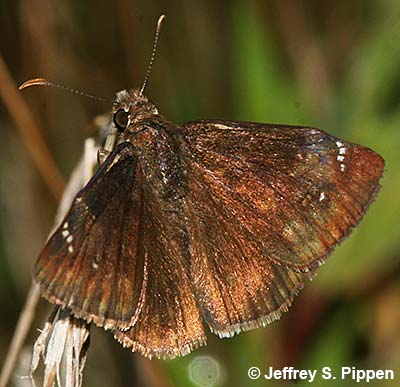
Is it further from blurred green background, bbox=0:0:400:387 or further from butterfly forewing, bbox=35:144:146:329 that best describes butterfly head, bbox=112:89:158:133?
blurred green background, bbox=0:0:400:387

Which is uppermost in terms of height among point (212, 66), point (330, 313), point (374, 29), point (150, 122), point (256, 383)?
point (212, 66)

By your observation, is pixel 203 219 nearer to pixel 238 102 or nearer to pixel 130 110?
pixel 130 110

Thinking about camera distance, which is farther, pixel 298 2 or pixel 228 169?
pixel 298 2

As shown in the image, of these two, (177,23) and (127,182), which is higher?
(177,23)

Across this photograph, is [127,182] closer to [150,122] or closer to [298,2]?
[150,122]

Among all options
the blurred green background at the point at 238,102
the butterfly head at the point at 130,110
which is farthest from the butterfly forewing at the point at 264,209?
the blurred green background at the point at 238,102

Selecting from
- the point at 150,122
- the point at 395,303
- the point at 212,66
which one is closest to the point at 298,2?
the point at 212,66
